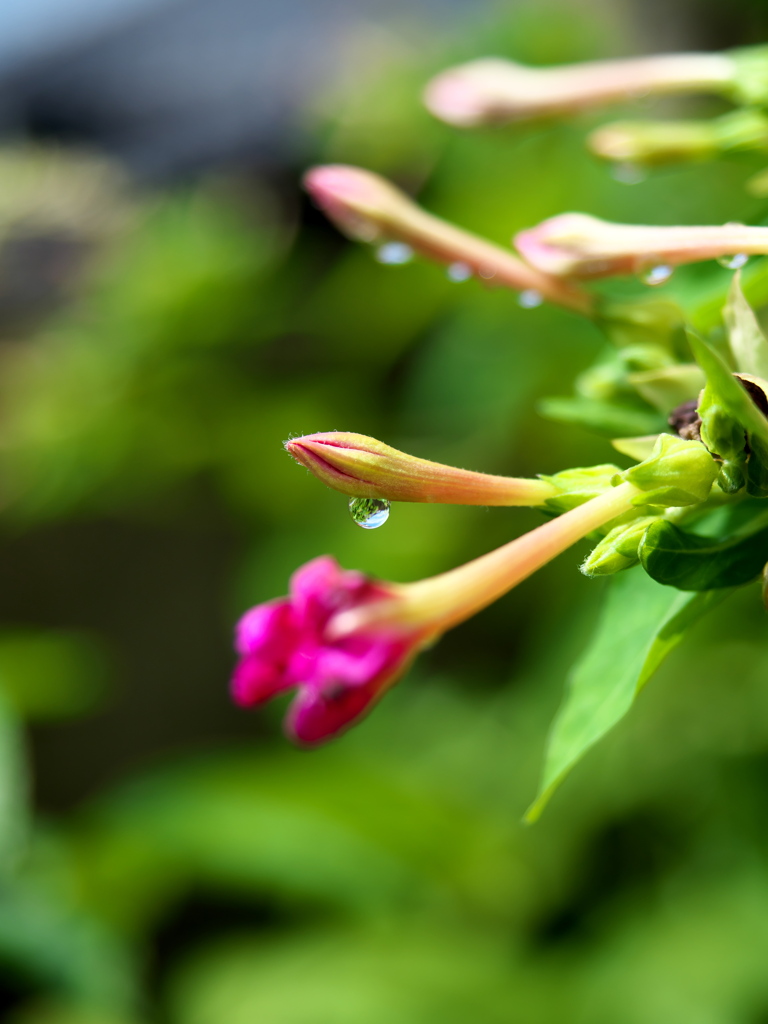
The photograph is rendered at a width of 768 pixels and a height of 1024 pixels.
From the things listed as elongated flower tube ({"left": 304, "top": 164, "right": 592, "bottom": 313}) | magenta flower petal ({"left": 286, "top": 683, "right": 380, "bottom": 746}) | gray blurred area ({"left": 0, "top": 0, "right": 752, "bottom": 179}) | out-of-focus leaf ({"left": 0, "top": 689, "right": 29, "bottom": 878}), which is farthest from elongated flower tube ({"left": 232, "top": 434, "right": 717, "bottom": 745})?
gray blurred area ({"left": 0, "top": 0, "right": 752, "bottom": 179})

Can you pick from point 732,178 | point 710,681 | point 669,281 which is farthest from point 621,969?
point 669,281

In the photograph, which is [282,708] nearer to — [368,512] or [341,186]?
[341,186]

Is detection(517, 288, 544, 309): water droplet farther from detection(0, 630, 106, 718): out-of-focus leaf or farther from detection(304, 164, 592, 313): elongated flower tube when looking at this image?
detection(0, 630, 106, 718): out-of-focus leaf

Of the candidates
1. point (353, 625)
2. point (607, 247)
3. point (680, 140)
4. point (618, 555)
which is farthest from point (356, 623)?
point (680, 140)

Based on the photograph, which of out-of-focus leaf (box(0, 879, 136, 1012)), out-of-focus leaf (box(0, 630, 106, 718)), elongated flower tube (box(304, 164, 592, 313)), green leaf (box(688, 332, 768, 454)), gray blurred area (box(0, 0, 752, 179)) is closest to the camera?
green leaf (box(688, 332, 768, 454))

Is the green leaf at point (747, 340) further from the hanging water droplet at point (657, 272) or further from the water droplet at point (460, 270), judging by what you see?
the water droplet at point (460, 270)

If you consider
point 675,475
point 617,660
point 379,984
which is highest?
point 675,475
